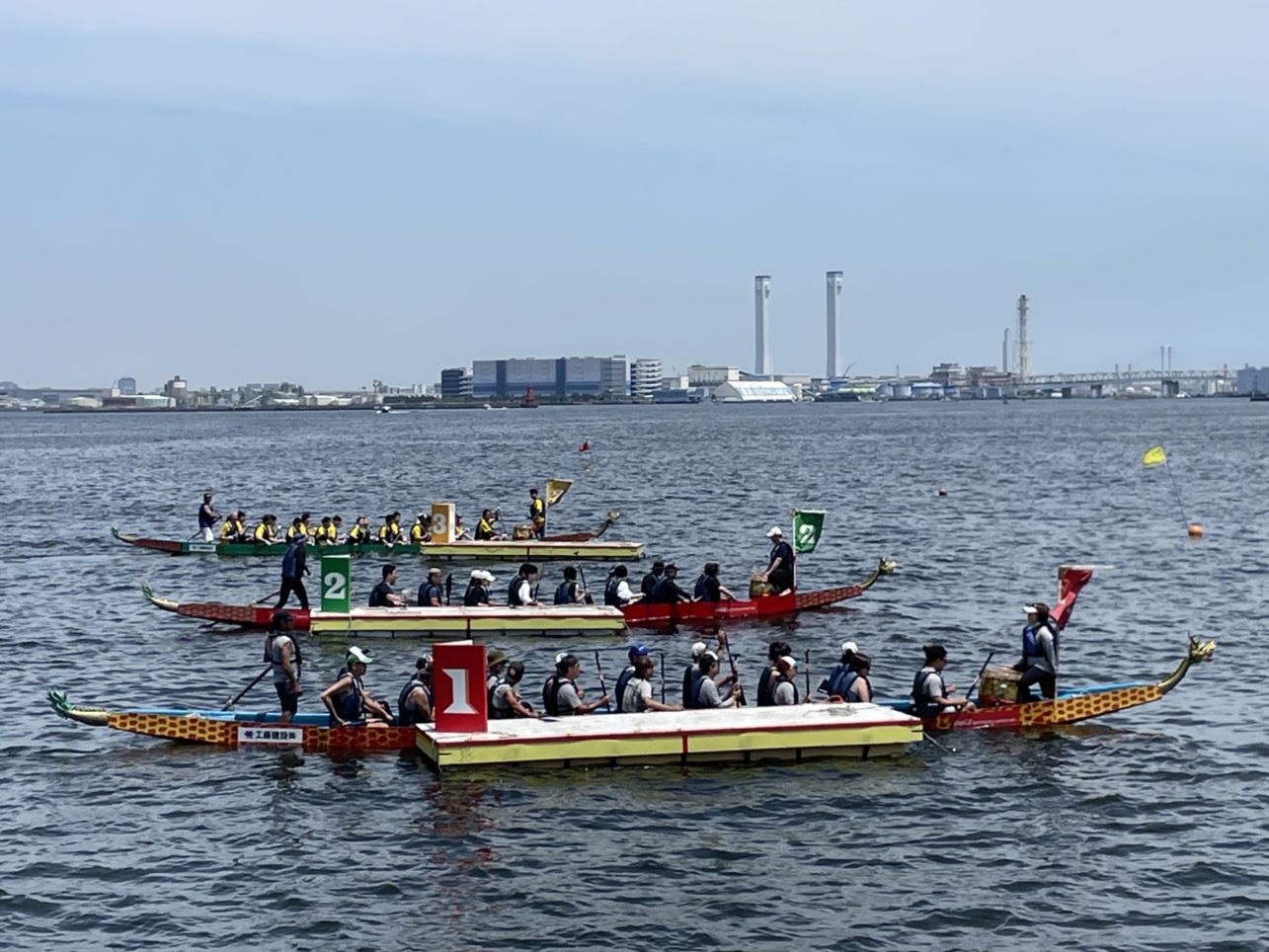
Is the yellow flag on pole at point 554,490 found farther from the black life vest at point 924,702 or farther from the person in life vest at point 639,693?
the black life vest at point 924,702

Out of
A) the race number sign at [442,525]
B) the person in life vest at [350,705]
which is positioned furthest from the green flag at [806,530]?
the race number sign at [442,525]

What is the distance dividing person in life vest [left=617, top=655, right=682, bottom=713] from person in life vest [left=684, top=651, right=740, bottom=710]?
1.12 ft

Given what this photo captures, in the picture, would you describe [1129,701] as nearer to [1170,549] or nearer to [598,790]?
[598,790]

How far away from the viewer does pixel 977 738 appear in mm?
26469

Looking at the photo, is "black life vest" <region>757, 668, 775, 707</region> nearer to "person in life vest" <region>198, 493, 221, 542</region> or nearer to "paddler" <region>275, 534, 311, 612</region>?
"paddler" <region>275, 534, 311, 612</region>

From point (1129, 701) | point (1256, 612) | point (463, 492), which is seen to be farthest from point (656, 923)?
point (463, 492)

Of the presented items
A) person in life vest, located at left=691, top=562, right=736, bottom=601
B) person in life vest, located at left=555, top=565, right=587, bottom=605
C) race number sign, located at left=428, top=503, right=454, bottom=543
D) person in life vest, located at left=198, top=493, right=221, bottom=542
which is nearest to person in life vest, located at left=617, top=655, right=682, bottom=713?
person in life vest, located at left=555, top=565, right=587, bottom=605

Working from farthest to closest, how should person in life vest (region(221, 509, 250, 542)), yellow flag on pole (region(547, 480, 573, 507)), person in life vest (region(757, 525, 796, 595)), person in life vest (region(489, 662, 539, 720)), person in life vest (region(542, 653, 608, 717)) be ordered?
yellow flag on pole (region(547, 480, 573, 507)) < person in life vest (region(221, 509, 250, 542)) < person in life vest (region(757, 525, 796, 595)) < person in life vest (region(542, 653, 608, 717)) < person in life vest (region(489, 662, 539, 720))

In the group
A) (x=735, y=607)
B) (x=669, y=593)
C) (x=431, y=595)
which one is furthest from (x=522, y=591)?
(x=735, y=607)

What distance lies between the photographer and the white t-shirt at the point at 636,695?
84.9 ft

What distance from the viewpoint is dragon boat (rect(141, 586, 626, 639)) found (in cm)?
3609

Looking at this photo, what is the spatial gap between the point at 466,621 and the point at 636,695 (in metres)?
11.2

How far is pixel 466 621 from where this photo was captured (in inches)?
1432

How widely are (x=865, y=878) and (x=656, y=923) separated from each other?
3107 mm
